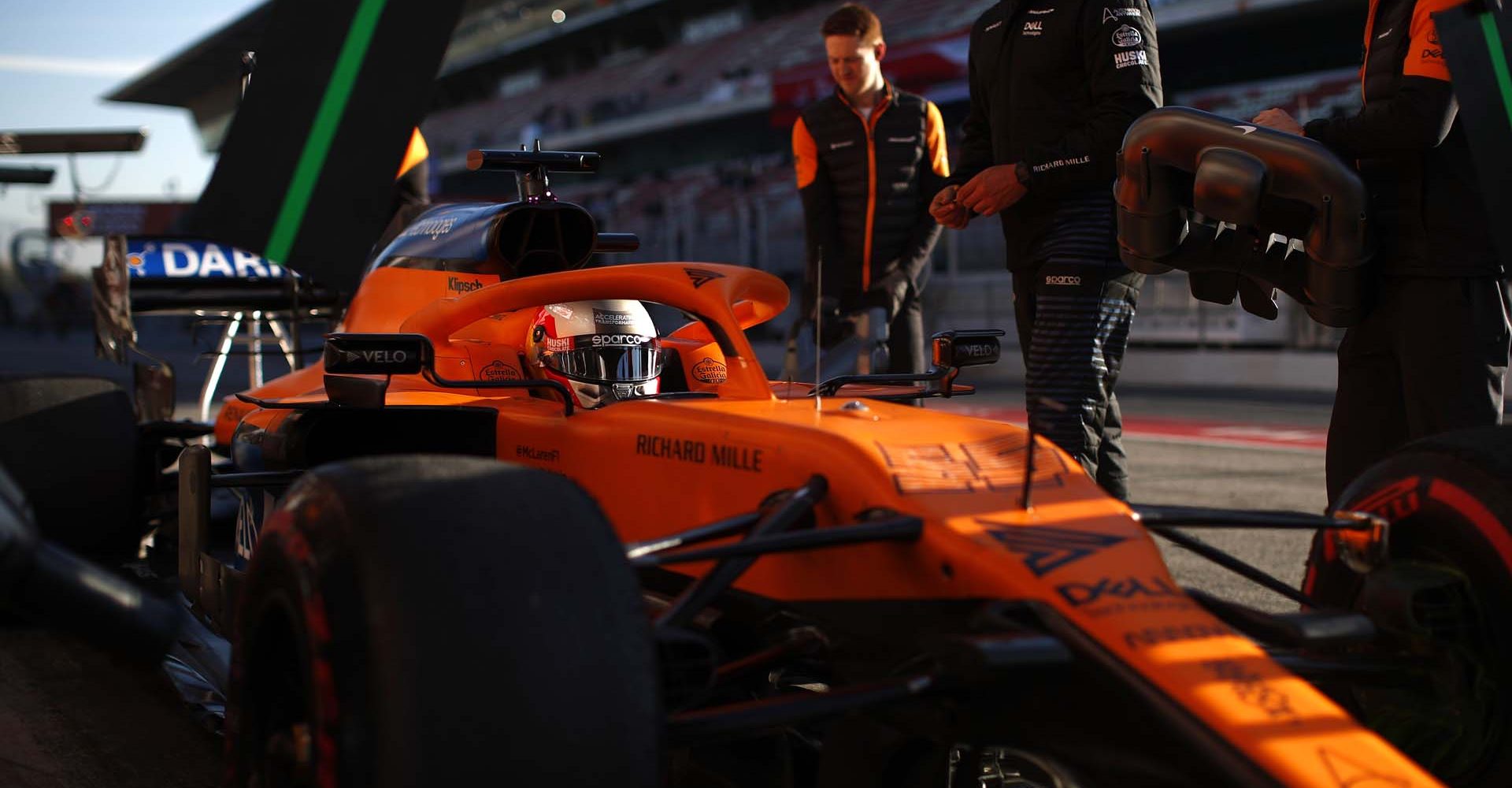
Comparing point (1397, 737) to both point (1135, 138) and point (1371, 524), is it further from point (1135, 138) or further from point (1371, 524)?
point (1135, 138)

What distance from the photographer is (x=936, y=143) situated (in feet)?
19.3

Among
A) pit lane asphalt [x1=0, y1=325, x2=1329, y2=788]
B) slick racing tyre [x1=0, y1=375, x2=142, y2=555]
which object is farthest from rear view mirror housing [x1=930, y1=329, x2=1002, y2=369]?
slick racing tyre [x1=0, y1=375, x2=142, y2=555]

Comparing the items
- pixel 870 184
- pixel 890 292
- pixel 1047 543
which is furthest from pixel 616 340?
pixel 870 184

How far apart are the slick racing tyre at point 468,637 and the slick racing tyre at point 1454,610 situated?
4.48ft

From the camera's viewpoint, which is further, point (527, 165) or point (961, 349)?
point (527, 165)

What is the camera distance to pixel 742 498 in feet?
8.61

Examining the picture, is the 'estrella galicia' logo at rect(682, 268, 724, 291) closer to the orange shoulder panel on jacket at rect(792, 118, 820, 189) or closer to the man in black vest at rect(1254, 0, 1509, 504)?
the man in black vest at rect(1254, 0, 1509, 504)

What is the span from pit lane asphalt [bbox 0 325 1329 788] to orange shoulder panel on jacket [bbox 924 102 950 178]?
1.81 metres

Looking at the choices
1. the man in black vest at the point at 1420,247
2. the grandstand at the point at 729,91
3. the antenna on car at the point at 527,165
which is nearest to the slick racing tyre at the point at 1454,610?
the man in black vest at the point at 1420,247

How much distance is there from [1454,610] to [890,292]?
11.1 ft

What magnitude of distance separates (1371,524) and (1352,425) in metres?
0.97

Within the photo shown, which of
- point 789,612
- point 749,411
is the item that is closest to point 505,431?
point 749,411

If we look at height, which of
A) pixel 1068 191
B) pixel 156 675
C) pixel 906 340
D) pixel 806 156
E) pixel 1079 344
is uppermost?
pixel 806 156

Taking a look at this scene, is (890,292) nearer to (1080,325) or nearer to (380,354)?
(1080,325)
